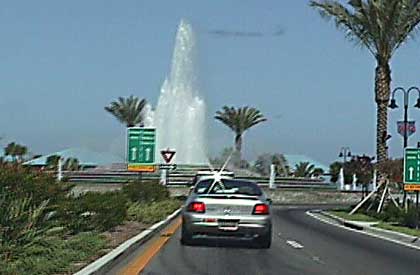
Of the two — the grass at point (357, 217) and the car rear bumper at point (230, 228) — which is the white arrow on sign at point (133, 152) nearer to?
the grass at point (357, 217)

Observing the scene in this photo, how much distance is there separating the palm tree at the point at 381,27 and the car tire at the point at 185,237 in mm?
19230

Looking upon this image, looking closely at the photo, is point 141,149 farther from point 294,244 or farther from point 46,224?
point 46,224

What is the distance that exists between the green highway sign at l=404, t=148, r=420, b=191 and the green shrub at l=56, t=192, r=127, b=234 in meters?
10.4

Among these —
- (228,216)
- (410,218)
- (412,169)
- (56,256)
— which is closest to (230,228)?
(228,216)

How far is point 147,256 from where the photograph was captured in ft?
59.5

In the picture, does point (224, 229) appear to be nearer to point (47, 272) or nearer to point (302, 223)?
point (47, 272)

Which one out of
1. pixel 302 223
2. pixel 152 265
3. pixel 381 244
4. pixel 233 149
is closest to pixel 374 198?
pixel 302 223

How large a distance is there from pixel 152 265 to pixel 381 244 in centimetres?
937

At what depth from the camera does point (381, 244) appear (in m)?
24.0

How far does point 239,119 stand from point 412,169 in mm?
45958

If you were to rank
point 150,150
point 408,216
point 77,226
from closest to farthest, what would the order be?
point 77,226 → point 408,216 → point 150,150

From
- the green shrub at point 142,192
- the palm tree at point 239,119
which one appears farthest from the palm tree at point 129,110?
the green shrub at point 142,192

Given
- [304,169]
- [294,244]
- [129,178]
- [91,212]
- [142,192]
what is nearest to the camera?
[91,212]

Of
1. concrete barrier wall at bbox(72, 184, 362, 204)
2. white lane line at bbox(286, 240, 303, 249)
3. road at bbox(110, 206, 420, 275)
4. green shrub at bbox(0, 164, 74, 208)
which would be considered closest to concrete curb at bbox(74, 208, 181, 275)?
road at bbox(110, 206, 420, 275)
